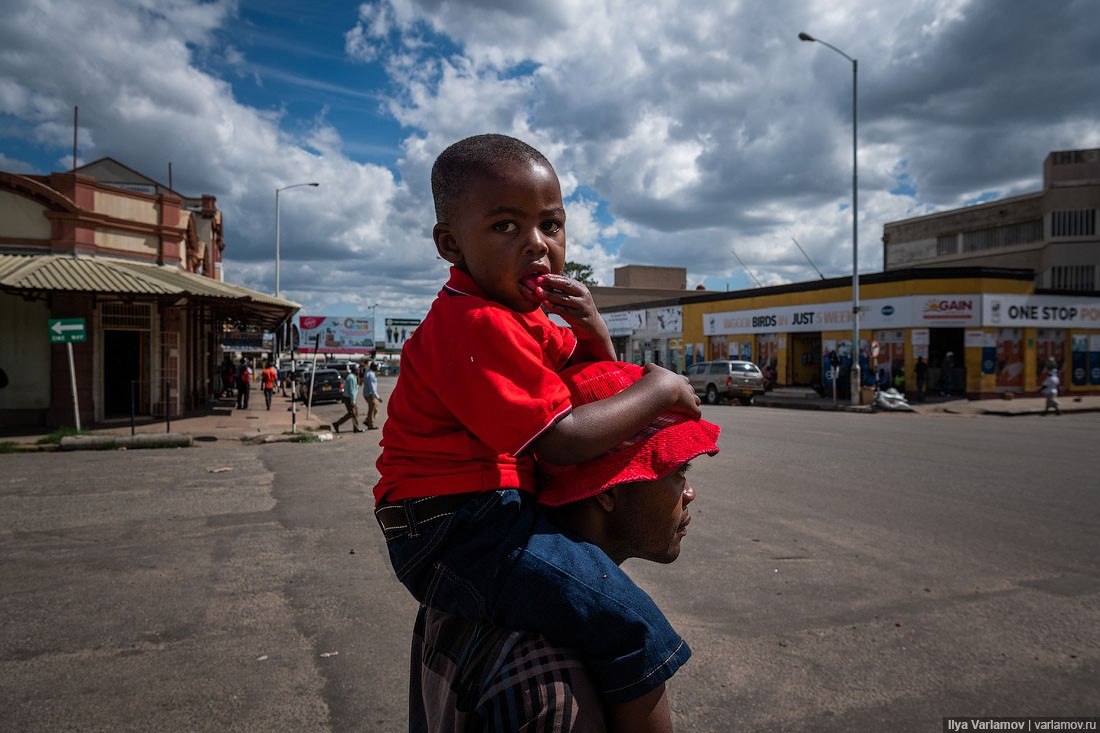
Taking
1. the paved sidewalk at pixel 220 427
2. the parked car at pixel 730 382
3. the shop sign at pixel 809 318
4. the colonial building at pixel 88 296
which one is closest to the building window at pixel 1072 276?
the shop sign at pixel 809 318

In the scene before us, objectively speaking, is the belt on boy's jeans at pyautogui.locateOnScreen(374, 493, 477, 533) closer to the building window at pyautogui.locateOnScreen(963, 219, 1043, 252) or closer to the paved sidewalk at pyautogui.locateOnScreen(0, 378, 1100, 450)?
the paved sidewalk at pyautogui.locateOnScreen(0, 378, 1100, 450)

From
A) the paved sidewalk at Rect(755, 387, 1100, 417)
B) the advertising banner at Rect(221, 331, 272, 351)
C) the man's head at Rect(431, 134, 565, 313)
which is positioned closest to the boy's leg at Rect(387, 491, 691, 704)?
the man's head at Rect(431, 134, 565, 313)

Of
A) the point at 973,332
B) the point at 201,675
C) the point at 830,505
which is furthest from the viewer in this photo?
the point at 973,332

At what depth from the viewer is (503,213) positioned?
149 cm

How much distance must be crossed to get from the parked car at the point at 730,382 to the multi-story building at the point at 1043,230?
1429cm

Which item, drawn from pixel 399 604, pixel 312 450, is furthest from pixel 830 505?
pixel 312 450

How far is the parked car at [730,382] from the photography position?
27.0 m

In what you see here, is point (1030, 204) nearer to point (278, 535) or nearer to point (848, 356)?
point (848, 356)

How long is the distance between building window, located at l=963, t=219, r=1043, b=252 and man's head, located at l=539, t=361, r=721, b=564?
156 ft

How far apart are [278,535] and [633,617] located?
6.12m

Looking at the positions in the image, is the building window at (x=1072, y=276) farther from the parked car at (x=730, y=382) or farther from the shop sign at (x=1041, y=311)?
the parked car at (x=730, y=382)

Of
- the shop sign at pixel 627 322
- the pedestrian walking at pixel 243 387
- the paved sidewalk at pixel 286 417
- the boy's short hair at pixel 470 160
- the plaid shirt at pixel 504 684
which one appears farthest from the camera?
the shop sign at pixel 627 322

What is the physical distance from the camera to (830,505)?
25.4 feet

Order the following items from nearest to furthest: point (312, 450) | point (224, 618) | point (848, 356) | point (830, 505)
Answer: point (224, 618), point (830, 505), point (312, 450), point (848, 356)
